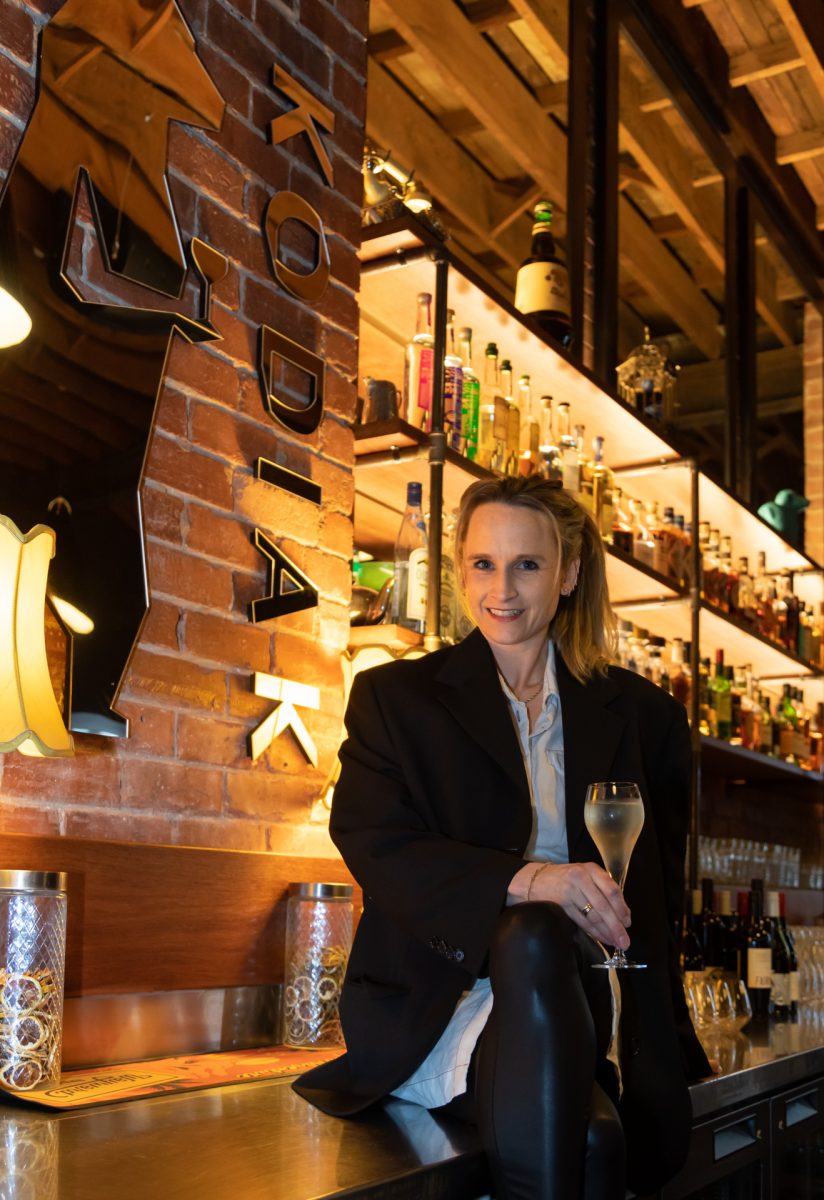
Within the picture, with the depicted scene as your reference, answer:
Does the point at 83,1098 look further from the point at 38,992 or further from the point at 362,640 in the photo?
the point at 362,640

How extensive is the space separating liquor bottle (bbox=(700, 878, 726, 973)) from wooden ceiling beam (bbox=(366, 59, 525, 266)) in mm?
2433

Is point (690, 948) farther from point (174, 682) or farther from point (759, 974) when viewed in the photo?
point (174, 682)

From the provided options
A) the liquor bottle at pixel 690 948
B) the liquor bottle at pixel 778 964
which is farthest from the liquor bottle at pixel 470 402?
the liquor bottle at pixel 778 964

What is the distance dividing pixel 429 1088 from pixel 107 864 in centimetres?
54

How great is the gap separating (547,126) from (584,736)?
117 inches

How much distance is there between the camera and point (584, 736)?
1.88 metres

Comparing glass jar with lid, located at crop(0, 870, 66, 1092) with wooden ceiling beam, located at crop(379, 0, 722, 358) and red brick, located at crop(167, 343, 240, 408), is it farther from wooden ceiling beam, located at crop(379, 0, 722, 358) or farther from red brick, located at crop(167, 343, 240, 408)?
wooden ceiling beam, located at crop(379, 0, 722, 358)

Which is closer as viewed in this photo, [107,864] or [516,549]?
[107,864]

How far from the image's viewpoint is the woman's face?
197 centimetres

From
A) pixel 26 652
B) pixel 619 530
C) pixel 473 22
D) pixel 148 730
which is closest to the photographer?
pixel 26 652

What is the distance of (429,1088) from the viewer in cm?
166

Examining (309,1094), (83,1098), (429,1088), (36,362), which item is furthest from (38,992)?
(36,362)


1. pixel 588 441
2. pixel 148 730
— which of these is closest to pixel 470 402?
pixel 588 441

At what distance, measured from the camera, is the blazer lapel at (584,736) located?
1.83m
